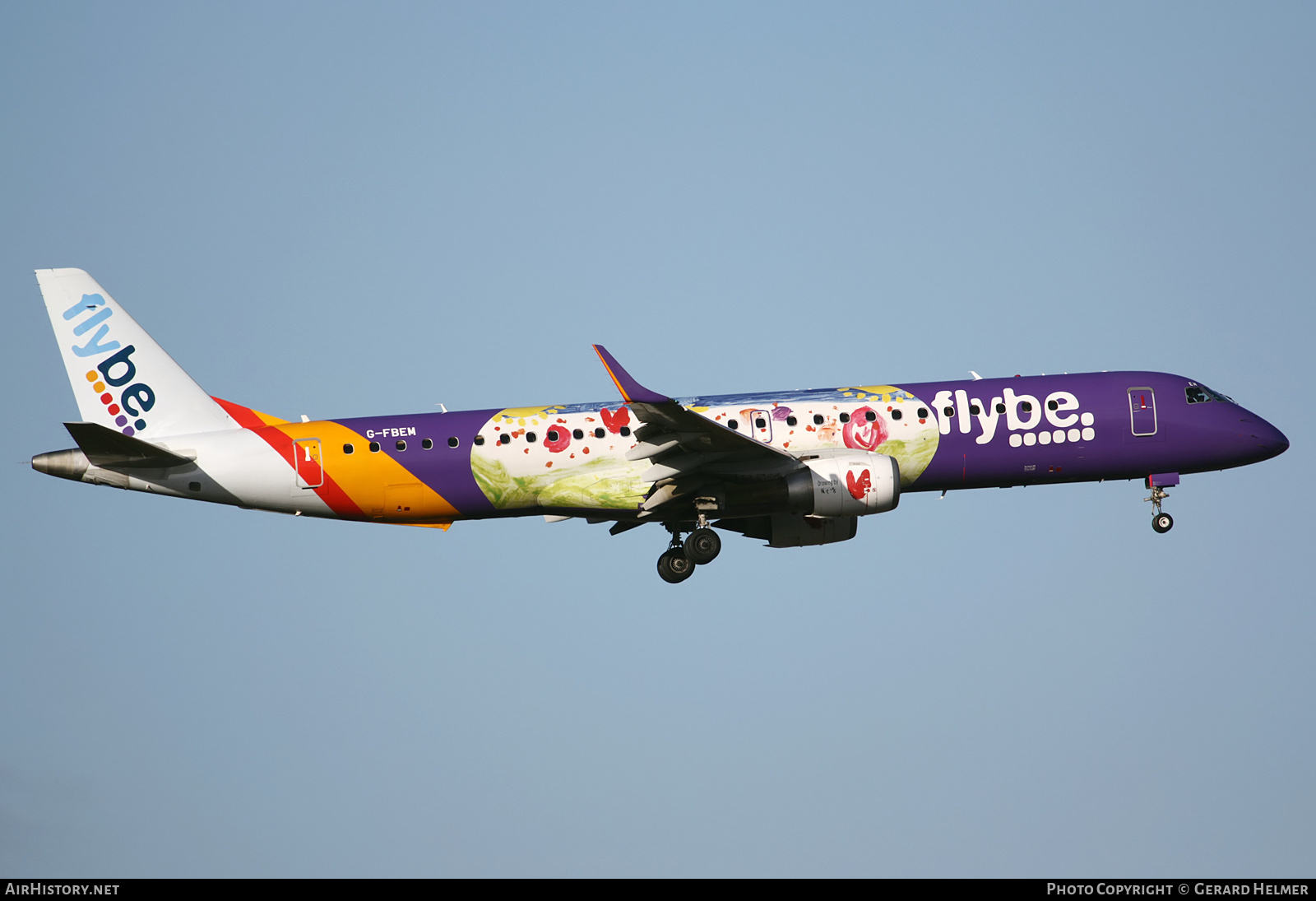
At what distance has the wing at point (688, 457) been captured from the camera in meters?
36.6

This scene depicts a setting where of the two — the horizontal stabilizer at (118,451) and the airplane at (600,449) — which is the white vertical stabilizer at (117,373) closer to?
the airplane at (600,449)

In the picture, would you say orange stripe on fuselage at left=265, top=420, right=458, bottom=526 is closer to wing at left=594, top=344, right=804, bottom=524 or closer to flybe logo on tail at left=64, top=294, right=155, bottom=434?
flybe logo on tail at left=64, top=294, right=155, bottom=434

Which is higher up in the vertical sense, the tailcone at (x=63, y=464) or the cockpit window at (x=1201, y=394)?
the cockpit window at (x=1201, y=394)

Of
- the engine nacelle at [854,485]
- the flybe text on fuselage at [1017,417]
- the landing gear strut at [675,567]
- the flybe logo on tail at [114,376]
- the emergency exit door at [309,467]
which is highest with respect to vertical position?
the flybe logo on tail at [114,376]

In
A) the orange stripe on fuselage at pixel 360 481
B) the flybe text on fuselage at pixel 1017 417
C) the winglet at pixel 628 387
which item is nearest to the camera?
the winglet at pixel 628 387

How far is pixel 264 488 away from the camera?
39688mm

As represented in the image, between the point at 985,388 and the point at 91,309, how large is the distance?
79.0ft

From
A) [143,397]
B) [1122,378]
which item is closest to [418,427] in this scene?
[143,397]

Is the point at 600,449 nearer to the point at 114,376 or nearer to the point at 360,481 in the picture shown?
the point at 360,481

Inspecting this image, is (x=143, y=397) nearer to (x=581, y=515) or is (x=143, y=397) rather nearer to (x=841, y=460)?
(x=581, y=515)

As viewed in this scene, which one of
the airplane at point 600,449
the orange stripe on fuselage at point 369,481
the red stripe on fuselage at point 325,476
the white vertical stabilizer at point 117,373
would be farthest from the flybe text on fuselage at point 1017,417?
the white vertical stabilizer at point 117,373

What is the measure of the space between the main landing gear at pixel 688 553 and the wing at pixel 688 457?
26.6 inches

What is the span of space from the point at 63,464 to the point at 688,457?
15.8m

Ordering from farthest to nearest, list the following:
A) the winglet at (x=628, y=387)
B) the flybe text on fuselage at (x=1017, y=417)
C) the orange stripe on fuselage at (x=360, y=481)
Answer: the flybe text on fuselage at (x=1017, y=417), the orange stripe on fuselage at (x=360, y=481), the winglet at (x=628, y=387)
